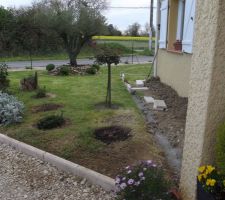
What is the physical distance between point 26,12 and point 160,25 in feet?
54.3

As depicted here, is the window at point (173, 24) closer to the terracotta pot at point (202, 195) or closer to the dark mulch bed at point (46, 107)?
the dark mulch bed at point (46, 107)

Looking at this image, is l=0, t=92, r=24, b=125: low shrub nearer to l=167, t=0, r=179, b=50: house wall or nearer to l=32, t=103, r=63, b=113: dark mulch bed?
l=32, t=103, r=63, b=113: dark mulch bed

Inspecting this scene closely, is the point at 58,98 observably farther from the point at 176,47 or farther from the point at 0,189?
the point at 0,189

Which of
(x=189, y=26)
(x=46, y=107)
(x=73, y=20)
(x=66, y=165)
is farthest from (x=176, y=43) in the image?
Answer: (x=73, y=20)

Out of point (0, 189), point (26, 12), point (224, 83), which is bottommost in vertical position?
point (0, 189)

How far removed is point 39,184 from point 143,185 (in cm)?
144

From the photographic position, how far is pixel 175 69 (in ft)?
26.1

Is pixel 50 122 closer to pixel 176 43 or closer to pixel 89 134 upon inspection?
pixel 89 134

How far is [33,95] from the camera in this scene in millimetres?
7855

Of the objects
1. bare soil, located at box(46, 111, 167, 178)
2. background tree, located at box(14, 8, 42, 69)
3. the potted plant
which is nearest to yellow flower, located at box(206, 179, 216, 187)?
the potted plant

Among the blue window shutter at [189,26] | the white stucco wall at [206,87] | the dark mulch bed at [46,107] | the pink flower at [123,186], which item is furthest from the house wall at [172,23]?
the pink flower at [123,186]

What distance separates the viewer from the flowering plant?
259 centimetres

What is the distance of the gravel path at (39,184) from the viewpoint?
3232 mm

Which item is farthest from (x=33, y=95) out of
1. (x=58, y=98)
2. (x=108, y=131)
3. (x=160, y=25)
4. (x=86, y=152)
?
(x=160, y=25)
